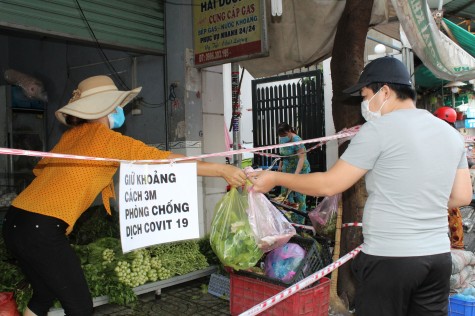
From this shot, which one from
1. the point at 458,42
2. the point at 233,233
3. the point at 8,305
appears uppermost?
the point at 458,42

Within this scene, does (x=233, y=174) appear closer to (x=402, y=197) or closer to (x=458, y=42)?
(x=402, y=197)

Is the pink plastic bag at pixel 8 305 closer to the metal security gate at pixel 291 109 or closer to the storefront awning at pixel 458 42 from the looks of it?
the storefront awning at pixel 458 42

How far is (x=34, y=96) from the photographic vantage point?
7.29m

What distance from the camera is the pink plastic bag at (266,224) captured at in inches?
137

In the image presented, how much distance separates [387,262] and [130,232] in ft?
5.01

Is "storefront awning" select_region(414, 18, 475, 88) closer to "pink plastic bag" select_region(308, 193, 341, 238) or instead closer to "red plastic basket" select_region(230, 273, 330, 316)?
"pink plastic bag" select_region(308, 193, 341, 238)

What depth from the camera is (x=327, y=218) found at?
16.7 feet

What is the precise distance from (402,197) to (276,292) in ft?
6.11

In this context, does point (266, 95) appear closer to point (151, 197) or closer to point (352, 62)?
point (352, 62)

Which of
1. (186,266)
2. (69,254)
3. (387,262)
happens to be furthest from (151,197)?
(186,266)

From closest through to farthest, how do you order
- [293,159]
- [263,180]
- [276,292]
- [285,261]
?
1. [263,180]
2. [276,292]
3. [285,261]
4. [293,159]

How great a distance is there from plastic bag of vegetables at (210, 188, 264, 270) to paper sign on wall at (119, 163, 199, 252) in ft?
1.73

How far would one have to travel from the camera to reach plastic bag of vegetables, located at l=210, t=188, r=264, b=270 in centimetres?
345

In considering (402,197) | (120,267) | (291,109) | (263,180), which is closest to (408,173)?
(402,197)
